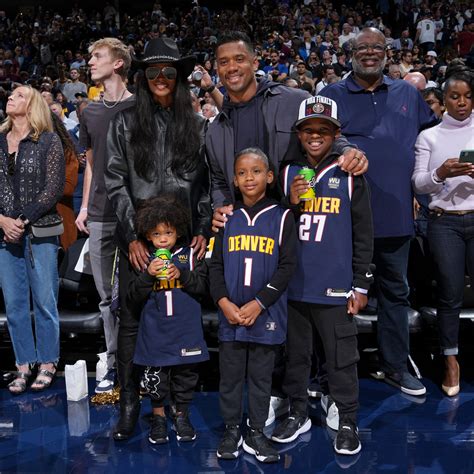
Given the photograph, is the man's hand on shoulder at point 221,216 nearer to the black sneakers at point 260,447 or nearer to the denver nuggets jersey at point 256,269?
the denver nuggets jersey at point 256,269

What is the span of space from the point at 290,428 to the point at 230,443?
355mm

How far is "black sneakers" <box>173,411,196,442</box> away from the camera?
351 centimetres

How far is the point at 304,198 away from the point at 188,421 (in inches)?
52.9

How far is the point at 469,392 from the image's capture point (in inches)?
160

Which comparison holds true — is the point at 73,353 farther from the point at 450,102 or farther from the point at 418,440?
the point at 450,102

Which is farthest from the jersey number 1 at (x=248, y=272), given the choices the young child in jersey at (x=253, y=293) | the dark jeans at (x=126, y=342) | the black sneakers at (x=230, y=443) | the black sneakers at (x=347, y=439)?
the black sneakers at (x=347, y=439)

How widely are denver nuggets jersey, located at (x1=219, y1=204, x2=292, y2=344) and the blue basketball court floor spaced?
1.97ft

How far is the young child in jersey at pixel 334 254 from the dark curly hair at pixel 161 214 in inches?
22.0

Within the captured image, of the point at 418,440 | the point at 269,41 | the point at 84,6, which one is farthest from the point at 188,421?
the point at 84,6

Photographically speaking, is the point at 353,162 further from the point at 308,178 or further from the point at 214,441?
the point at 214,441

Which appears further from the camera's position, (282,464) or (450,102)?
(450,102)


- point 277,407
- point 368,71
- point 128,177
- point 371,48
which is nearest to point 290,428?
point 277,407

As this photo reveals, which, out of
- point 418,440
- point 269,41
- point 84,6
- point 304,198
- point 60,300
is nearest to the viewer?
point 304,198

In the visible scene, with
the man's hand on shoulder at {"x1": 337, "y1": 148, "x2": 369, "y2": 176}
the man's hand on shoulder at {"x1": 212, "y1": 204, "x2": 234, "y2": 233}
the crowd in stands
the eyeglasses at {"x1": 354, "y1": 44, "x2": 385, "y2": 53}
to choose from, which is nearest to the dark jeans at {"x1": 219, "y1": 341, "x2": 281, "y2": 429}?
the man's hand on shoulder at {"x1": 212, "y1": 204, "x2": 234, "y2": 233}
